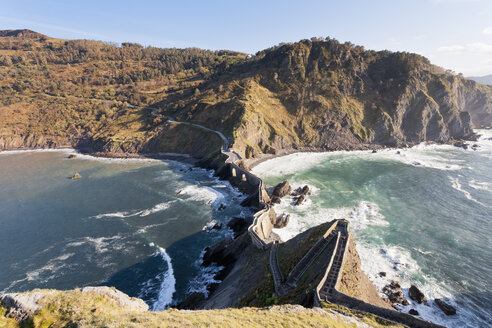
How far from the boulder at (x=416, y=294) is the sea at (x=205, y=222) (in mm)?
769

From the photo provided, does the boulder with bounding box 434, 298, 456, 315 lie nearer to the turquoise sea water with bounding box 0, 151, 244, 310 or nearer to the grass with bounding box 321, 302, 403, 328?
the grass with bounding box 321, 302, 403, 328

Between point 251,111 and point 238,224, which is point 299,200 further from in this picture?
point 251,111

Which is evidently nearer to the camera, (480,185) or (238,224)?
(238,224)

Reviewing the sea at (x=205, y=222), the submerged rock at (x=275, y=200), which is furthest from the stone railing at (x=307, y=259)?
the submerged rock at (x=275, y=200)

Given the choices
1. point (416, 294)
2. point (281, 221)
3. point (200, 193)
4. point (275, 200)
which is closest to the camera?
point (416, 294)

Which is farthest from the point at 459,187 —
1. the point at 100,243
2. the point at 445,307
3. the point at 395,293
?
the point at 100,243

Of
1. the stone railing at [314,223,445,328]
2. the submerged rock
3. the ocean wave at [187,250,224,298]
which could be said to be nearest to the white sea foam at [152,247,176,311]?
the ocean wave at [187,250,224,298]

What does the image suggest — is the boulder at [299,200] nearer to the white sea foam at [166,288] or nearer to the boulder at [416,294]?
the boulder at [416,294]

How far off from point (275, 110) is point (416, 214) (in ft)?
281

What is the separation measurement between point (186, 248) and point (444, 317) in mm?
42891

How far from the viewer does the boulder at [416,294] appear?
1314 inches

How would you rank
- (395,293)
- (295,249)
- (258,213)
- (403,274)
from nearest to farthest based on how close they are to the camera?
(295,249), (395,293), (403,274), (258,213)

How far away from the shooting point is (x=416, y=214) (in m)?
56.2

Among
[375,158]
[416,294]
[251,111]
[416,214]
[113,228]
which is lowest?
[113,228]
